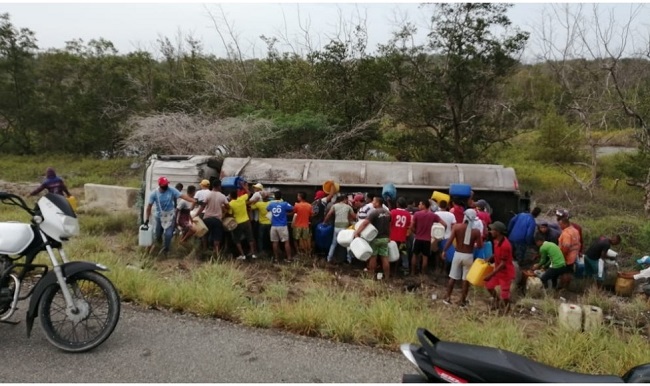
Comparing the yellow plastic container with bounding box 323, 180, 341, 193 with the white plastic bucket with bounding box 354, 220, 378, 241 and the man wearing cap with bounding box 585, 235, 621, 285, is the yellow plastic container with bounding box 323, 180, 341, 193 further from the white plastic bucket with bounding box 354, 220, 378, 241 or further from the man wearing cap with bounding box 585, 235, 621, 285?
the man wearing cap with bounding box 585, 235, 621, 285

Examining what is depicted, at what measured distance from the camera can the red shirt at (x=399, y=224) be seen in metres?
9.27

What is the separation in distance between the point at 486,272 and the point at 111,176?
62.7 ft

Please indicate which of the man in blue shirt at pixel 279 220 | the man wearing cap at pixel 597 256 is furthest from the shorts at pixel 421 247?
the man wearing cap at pixel 597 256

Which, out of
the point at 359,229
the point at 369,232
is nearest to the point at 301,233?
the point at 359,229

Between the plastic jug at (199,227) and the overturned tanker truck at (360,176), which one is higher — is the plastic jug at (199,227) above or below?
below

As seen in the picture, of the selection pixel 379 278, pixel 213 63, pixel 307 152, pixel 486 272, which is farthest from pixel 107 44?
pixel 486 272

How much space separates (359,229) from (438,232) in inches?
54.6

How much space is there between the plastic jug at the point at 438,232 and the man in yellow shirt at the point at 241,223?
3483 mm

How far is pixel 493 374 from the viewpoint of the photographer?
2.54 meters

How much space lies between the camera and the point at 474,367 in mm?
2564

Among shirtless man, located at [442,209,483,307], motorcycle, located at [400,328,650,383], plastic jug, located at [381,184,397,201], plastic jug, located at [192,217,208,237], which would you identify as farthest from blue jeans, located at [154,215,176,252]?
motorcycle, located at [400,328,650,383]

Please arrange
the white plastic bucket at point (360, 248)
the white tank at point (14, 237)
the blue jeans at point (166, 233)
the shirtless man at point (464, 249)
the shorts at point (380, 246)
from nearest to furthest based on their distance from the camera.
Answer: the white tank at point (14, 237) < the shirtless man at point (464, 249) < the white plastic bucket at point (360, 248) < the shorts at point (380, 246) < the blue jeans at point (166, 233)

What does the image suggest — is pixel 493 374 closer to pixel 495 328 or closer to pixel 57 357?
pixel 495 328

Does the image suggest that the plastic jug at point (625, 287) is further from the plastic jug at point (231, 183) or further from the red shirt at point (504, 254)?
the plastic jug at point (231, 183)
